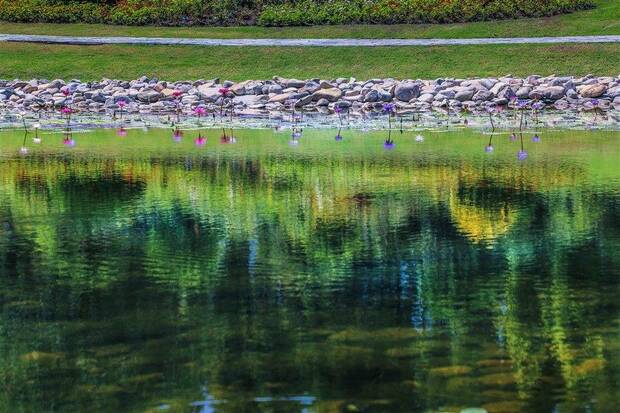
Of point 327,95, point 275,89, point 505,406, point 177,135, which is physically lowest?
point 505,406

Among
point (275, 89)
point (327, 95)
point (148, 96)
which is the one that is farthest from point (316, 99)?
point (148, 96)

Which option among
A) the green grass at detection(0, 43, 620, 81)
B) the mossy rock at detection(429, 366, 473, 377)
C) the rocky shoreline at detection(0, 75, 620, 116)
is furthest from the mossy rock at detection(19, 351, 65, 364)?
the green grass at detection(0, 43, 620, 81)

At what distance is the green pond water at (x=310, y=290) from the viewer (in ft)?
21.4

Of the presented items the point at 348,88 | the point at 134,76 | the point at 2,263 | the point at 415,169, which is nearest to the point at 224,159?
the point at 415,169

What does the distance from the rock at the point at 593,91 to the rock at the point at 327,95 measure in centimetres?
617

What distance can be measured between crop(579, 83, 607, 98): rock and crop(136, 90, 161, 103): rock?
11.0 m

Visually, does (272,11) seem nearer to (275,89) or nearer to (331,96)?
(275,89)

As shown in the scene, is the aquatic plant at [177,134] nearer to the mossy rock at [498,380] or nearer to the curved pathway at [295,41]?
the curved pathway at [295,41]

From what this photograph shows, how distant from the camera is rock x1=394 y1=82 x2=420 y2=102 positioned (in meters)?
30.0

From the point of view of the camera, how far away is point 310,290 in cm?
873

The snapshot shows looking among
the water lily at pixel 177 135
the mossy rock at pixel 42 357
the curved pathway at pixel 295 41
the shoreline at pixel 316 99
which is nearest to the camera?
the mossy rock at pixel 42 357

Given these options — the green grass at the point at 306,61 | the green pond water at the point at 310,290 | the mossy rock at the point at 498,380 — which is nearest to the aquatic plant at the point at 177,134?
the green pond water at the point at 310,290

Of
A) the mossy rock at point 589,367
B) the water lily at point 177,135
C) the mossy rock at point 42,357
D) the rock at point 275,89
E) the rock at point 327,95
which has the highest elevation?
the rock at point 275,89

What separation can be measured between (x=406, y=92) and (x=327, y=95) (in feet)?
6.57
